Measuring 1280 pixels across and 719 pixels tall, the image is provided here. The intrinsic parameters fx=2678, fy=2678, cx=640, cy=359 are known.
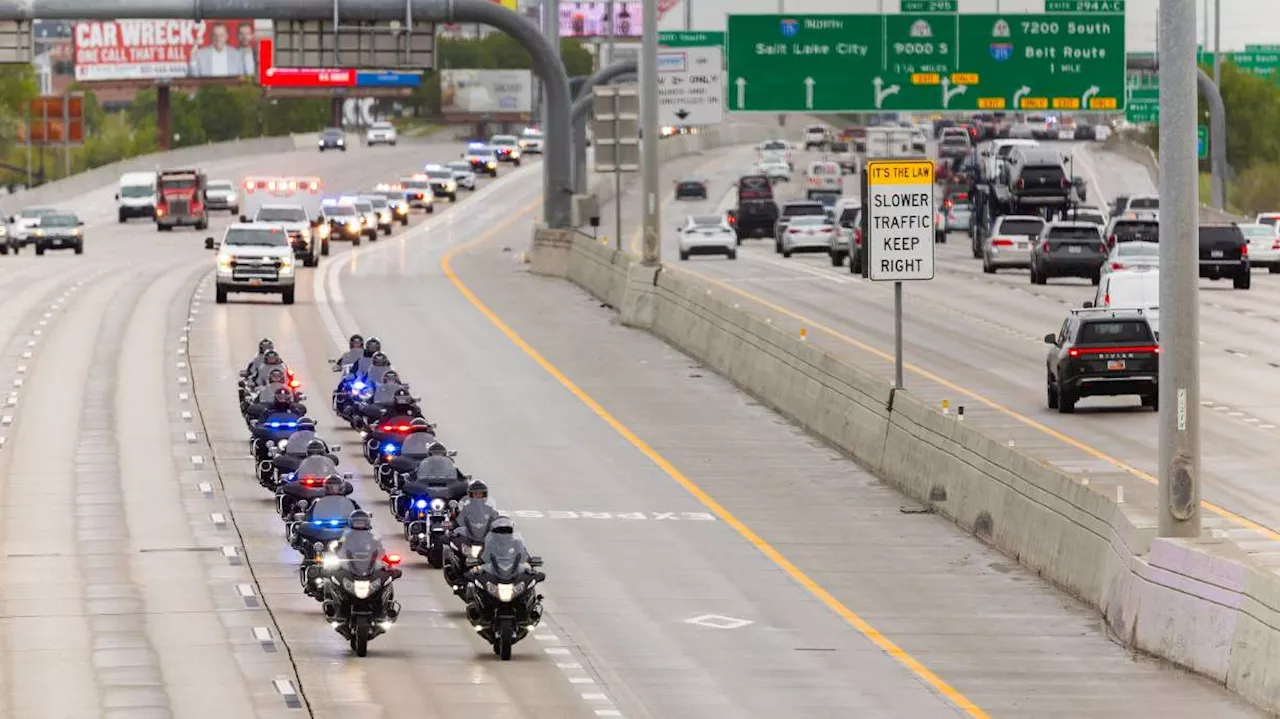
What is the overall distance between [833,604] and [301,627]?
532 cm

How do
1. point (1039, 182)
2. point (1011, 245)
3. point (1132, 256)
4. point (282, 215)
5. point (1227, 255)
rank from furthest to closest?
point (1039, 182)
point (282, 215)
point (1011, 245)
point (1227, 255)
point (1132, 256)

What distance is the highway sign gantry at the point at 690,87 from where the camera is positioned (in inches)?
2783

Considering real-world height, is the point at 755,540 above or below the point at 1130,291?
below

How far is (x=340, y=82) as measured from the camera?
18925 centimetres

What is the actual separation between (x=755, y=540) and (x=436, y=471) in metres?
3.90

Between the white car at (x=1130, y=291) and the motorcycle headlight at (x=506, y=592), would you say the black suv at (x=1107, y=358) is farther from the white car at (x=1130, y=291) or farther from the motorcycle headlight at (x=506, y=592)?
the motorcycle headlight at (x=506, y=592)

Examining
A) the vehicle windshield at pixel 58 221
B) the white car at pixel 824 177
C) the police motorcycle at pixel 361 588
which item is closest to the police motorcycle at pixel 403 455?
the police motorcycle at pixel 361 588

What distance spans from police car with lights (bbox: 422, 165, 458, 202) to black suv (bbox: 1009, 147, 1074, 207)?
2108 inches

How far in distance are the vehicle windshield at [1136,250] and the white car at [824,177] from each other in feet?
237

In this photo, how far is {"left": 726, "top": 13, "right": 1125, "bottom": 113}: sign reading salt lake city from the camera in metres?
70.4

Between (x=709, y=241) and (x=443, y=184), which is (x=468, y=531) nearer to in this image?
(x=709, y=241)

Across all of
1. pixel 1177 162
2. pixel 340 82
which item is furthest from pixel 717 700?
pixel 340 82

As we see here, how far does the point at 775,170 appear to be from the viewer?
14588 centimetres

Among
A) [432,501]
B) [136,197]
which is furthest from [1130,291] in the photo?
[136,197]
